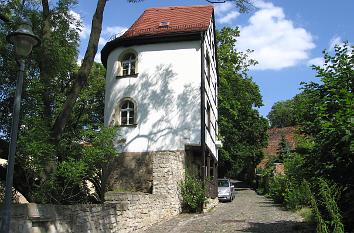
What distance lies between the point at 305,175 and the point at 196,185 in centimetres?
922

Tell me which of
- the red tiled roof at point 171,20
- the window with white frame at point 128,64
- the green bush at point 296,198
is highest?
the red tiled roof at point 171,20

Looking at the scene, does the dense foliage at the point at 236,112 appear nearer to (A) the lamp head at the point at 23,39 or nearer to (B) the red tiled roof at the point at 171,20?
(B) the red tiled roof at the point at 171,20

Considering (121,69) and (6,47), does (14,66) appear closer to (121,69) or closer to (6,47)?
(6,47)

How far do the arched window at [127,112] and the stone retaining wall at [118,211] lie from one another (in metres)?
2.50

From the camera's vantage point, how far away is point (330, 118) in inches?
382

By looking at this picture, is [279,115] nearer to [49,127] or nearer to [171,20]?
[171,20]

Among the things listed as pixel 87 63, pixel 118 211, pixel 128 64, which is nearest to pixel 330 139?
pixel 118 211

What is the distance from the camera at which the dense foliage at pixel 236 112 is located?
116ft

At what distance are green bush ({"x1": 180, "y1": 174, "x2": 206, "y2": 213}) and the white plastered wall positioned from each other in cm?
171

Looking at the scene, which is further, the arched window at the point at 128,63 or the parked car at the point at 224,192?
the parked car at the point at 224,192

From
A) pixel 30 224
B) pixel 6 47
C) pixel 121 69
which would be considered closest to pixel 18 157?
pixel 30 224

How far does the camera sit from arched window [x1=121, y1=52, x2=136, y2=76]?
22156 millimetres

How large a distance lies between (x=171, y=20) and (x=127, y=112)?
222 inches

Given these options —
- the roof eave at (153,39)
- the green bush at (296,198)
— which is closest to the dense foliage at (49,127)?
the roof eave at (153,39)
